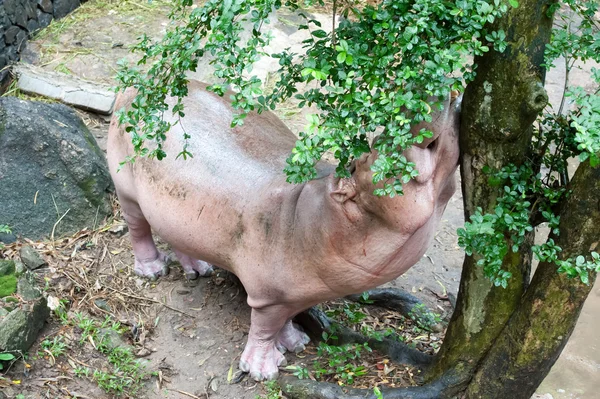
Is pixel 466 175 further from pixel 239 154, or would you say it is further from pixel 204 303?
pixel 204 303

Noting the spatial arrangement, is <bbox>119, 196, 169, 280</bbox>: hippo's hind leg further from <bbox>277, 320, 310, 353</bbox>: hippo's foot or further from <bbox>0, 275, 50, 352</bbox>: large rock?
<bbox>277, 320, 310, 353</bbox>: hippo's foot

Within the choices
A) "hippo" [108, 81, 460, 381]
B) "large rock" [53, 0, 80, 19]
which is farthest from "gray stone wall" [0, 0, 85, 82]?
"hippo" [108, 81, 460, 381]

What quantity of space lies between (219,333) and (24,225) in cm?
158

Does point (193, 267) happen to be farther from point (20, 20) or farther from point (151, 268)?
point (20, 20)

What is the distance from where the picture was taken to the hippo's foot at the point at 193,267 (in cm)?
456

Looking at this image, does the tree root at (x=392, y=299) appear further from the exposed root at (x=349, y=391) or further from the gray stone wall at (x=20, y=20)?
the gray stone wall at (x=20, y=20)

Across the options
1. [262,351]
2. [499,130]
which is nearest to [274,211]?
[262,351]

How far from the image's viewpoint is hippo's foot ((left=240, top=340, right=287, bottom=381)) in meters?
3.76

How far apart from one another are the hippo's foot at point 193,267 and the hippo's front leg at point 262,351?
0.87 meters

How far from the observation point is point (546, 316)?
9.78ft

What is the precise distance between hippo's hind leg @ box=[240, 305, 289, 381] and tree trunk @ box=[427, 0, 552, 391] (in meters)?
0.96

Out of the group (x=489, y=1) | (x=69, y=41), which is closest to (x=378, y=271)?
(x=489, y=1)

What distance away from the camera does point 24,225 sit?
480cm

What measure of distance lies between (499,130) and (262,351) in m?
1.70
